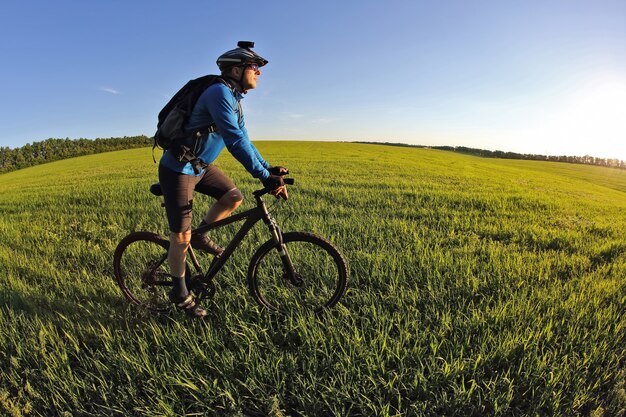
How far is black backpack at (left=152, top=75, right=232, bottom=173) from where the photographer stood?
112 inches

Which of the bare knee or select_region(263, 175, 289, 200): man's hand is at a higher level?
select_region(263, 175, 289, 200): man's hand

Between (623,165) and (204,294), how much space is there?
69.6 meters

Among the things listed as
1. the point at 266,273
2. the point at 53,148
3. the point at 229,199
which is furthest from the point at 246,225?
the point at 53,148

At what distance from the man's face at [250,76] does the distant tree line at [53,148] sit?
100327 millimetres

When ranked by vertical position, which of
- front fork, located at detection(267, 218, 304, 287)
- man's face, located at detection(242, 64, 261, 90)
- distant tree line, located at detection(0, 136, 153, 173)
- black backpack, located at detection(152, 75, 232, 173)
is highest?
distant tree line, located at detection(0, 136, 153, 173)

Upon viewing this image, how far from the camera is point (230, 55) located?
2.85 meters

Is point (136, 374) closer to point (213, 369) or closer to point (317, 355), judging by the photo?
point (213, 369)

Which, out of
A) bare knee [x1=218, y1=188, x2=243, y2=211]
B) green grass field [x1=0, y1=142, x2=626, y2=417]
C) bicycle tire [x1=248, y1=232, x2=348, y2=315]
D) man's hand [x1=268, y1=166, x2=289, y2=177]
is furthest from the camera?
bare knee [x1=218, y1=188, x2=243, y2=211]

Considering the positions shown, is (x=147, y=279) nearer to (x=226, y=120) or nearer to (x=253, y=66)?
(x=226, y=120)

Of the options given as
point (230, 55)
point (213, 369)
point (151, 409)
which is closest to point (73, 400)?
point (151, 409)

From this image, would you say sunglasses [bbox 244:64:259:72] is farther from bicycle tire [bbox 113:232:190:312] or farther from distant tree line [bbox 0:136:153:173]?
distant tree line [bbox 0:136:153:173]

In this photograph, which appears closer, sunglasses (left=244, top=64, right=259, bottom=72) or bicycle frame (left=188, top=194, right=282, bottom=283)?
sunglasses (left=244, top=64, right=259, bottom=72)

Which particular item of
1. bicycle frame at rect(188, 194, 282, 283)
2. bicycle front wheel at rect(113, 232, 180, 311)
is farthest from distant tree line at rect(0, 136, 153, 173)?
bicycle frame at rect(188, 194, 282, 283)

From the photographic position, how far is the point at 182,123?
113 inches
